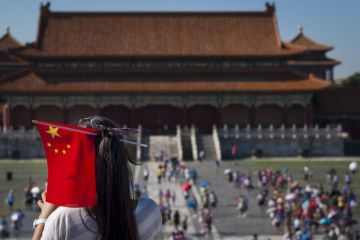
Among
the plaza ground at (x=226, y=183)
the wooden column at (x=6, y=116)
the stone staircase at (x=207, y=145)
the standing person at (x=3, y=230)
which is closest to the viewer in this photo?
the standing person at (x=3, y=230)

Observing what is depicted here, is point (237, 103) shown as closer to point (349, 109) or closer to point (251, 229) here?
point (349, 109)

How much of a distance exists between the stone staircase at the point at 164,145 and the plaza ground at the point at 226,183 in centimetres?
438

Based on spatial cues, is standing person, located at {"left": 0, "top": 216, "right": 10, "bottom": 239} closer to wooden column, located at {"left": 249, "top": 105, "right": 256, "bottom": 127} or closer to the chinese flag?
the chinese flag

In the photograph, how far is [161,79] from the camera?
6444cm

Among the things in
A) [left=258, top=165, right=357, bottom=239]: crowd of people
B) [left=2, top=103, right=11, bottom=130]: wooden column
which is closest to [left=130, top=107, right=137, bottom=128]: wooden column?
[left=2, top=103, right=11, bottom=130]: wooden column

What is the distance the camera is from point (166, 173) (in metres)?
43.8

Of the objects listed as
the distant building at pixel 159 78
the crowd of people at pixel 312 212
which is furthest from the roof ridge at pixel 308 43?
the crowd of people at pixel 312 212

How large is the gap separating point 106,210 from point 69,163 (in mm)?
293

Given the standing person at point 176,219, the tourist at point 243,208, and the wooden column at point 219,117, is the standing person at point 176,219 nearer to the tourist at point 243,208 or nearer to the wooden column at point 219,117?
the tourist at point 243,208

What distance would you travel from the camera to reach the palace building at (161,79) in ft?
205

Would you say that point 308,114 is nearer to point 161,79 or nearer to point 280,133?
point 280,133

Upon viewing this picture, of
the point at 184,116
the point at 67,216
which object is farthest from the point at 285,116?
the point at 67,216

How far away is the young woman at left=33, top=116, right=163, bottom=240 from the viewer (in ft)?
10.9

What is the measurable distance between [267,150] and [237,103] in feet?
21.7
